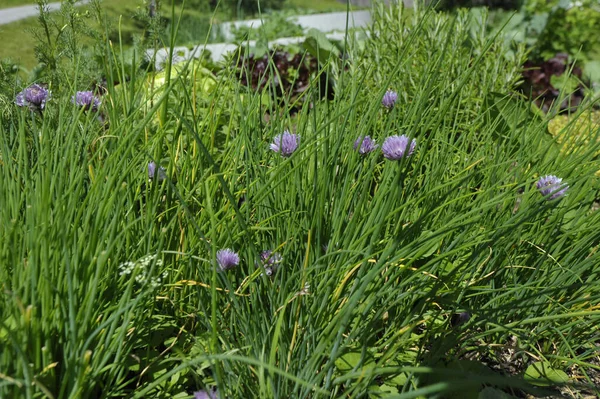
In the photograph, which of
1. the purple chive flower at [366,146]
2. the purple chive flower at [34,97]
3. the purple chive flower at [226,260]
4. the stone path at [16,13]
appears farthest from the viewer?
the stone path at [16,13]

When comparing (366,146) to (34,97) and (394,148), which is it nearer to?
(394,148)

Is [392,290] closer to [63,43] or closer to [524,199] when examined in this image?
[524,199]

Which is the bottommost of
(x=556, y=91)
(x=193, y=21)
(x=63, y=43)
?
(x=556, y=91)

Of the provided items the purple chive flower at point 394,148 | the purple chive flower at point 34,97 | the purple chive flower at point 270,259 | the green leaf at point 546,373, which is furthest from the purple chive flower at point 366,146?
the purple chive flower at point 34,97

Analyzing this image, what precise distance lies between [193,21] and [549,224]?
5.50 meters

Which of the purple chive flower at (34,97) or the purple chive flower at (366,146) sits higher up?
the purple chive flower at (34,97)

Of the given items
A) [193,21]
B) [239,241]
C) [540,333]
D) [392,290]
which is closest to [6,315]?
[239,241]

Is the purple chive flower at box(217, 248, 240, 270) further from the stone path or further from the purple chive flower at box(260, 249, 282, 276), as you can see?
the stone path

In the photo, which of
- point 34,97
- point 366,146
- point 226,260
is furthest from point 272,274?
point 34,97

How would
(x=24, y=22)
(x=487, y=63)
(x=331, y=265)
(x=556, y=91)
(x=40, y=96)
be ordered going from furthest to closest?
1. (x=24, y=22)
2. (x=556, y=91)
3. (x=487, y=63)
4. (x=40, y=96)
5. (x=331, y=265)

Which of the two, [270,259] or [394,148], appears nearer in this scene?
[394,148]

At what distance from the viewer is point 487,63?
328 cm

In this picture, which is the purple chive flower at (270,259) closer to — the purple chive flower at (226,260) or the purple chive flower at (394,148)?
the purple chive flower at (226,260)

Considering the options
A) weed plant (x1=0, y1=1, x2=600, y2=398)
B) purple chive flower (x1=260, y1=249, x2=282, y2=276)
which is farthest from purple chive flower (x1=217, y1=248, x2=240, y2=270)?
purple chive flower (x1=260, y1=249, x2=282, y2=276)
